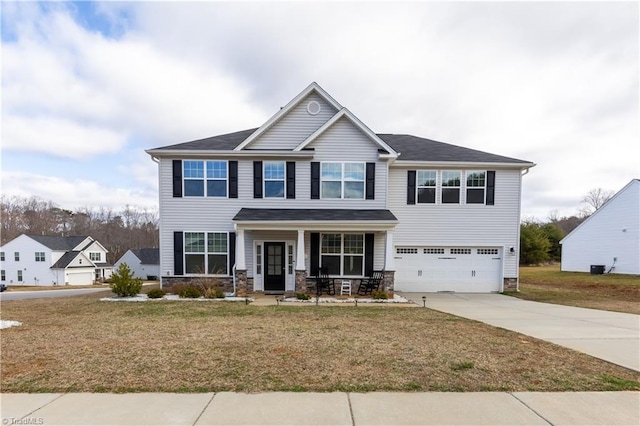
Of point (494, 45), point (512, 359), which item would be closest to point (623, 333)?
point (512, 359)

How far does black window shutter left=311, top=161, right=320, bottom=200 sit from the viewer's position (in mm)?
12469

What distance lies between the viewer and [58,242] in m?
40.3

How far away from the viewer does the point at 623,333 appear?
650 centimetres

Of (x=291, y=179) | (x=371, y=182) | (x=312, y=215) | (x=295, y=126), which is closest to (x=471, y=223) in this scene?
(x=371, y=182)

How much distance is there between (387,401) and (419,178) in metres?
11.1

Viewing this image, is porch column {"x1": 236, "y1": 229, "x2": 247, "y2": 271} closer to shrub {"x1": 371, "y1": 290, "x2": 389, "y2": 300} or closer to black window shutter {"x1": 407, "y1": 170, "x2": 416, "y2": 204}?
shrub {"x1": 371, "y1": 290, "x2": 389, "y2": 300}

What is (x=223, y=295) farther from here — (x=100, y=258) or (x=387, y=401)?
(x=100, y=258)

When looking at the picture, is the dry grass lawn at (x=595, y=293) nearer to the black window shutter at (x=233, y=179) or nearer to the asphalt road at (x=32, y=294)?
the black window shutter at (x=233, y=179)

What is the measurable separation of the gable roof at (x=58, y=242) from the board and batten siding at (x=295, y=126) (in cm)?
4218

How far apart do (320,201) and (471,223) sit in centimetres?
671

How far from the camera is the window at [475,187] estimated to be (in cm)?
1317

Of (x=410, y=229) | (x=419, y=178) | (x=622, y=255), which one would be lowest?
(x=622, y=255)

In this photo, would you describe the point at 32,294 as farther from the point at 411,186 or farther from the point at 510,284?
the point at 510,284

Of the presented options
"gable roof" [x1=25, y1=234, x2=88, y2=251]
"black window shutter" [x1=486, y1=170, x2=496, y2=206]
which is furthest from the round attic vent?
"gable roof" [x1=25, y1=234, x2=88, y2=251]
